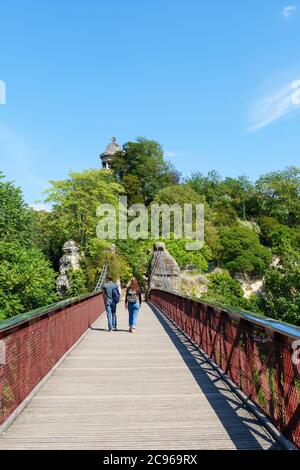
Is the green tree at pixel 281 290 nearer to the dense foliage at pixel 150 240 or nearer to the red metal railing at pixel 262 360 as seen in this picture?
the dense foliage at pixel 150 240

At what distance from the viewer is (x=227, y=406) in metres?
5.48

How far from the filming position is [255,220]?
282ft

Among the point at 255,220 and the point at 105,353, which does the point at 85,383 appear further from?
the point at 255,220

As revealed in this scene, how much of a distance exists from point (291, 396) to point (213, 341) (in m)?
4.06

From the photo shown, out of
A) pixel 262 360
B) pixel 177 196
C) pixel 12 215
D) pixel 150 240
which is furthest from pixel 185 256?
pixel 262 360

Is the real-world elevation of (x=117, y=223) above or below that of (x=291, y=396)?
above

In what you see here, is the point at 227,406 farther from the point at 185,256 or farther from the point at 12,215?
the point at 185,256

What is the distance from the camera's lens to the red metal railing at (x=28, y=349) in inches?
196

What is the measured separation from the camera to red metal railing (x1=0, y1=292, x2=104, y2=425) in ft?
16.3

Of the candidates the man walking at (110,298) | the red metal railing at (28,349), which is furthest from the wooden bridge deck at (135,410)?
the man walking at (110,298)

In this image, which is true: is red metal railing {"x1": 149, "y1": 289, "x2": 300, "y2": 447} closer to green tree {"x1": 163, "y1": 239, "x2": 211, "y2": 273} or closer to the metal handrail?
the metal handrail

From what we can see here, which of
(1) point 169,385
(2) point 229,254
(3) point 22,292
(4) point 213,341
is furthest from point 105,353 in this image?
(2) point 229,254

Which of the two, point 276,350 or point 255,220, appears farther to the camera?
point 255,220

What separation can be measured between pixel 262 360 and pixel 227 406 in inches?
→ 33.7
